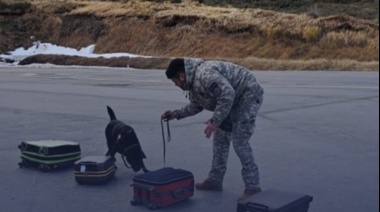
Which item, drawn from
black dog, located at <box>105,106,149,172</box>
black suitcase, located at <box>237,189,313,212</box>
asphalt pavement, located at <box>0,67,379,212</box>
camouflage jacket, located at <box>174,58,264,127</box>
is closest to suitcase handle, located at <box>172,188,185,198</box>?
asphalt pavement, located at <box>0,67,379,212</box>

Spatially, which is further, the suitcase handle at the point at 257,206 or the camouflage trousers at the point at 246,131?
the camouflage trousers at the point at 246,131

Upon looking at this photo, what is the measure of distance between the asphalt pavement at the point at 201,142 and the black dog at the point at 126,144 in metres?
0.27

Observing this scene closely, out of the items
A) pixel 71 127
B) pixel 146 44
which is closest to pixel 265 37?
pixel 146 44

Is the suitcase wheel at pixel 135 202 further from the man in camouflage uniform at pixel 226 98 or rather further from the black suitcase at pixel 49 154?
the black suitcase at pixel 49 154

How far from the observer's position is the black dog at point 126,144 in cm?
944

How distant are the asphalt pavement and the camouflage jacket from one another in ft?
3.62

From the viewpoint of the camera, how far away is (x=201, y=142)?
1246 cm

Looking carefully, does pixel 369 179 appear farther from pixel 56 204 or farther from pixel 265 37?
pixel 265 37

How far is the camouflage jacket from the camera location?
7.59 m

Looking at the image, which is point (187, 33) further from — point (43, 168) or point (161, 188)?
point (161, 188)

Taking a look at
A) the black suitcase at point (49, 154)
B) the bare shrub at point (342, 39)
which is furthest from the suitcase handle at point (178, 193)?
the bare shrub at point (342, 39)

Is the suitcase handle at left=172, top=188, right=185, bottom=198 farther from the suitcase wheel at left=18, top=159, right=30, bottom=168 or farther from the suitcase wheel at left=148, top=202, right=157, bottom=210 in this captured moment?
the suitcase wheel at left=18, top=159, right=30, bottom=168

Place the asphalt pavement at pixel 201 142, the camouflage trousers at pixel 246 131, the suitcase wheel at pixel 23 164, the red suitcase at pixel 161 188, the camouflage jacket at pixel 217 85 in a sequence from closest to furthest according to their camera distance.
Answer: the camouflage jacket at pixel 217 85, the camouflage trousers at pixel 246 131, the red suitcase at pixel 161 188, the asphalt pavement at pixel 201 142, the suitcase wheel at pixel 23 164

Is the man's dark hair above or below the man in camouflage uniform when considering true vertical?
above
